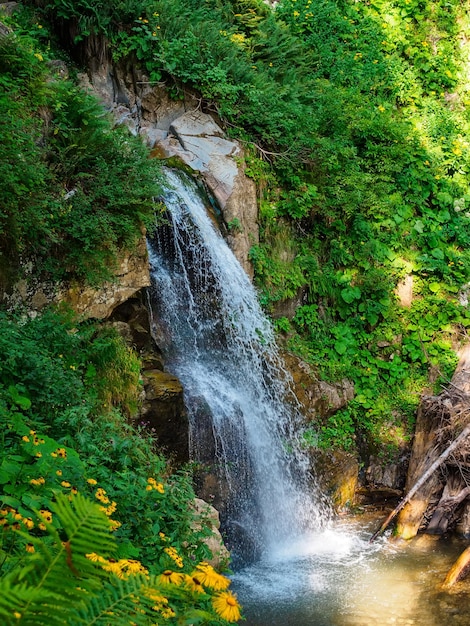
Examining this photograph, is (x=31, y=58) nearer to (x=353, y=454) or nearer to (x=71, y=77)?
(x=71, y=77)

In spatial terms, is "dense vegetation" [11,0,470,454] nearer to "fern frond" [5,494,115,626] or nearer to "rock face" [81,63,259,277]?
"rock face" [81,63,259,277]

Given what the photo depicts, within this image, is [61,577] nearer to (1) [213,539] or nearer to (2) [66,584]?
(2) [66,584]

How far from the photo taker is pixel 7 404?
376 cm

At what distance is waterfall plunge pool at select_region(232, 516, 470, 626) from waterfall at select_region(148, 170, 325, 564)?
39 centimetres

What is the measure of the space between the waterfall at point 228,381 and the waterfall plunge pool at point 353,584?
1.27 feet

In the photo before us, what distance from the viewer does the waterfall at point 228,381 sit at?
6.15 meters

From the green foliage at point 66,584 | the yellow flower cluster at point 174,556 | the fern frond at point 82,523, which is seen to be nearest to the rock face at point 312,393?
the yellow flower cluster at point 174,556

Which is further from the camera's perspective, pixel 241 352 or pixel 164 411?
pixel 241 352

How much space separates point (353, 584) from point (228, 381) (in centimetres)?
269

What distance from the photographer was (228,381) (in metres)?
6.85

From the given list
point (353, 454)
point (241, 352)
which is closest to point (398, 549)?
point (353, 454)

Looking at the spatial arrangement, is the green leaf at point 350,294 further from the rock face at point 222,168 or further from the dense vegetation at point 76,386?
the dense vegetation at point 76,386

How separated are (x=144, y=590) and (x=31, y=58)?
571 centimetres

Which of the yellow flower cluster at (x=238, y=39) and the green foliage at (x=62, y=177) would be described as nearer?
the green foliage at (x=62, y=177)
